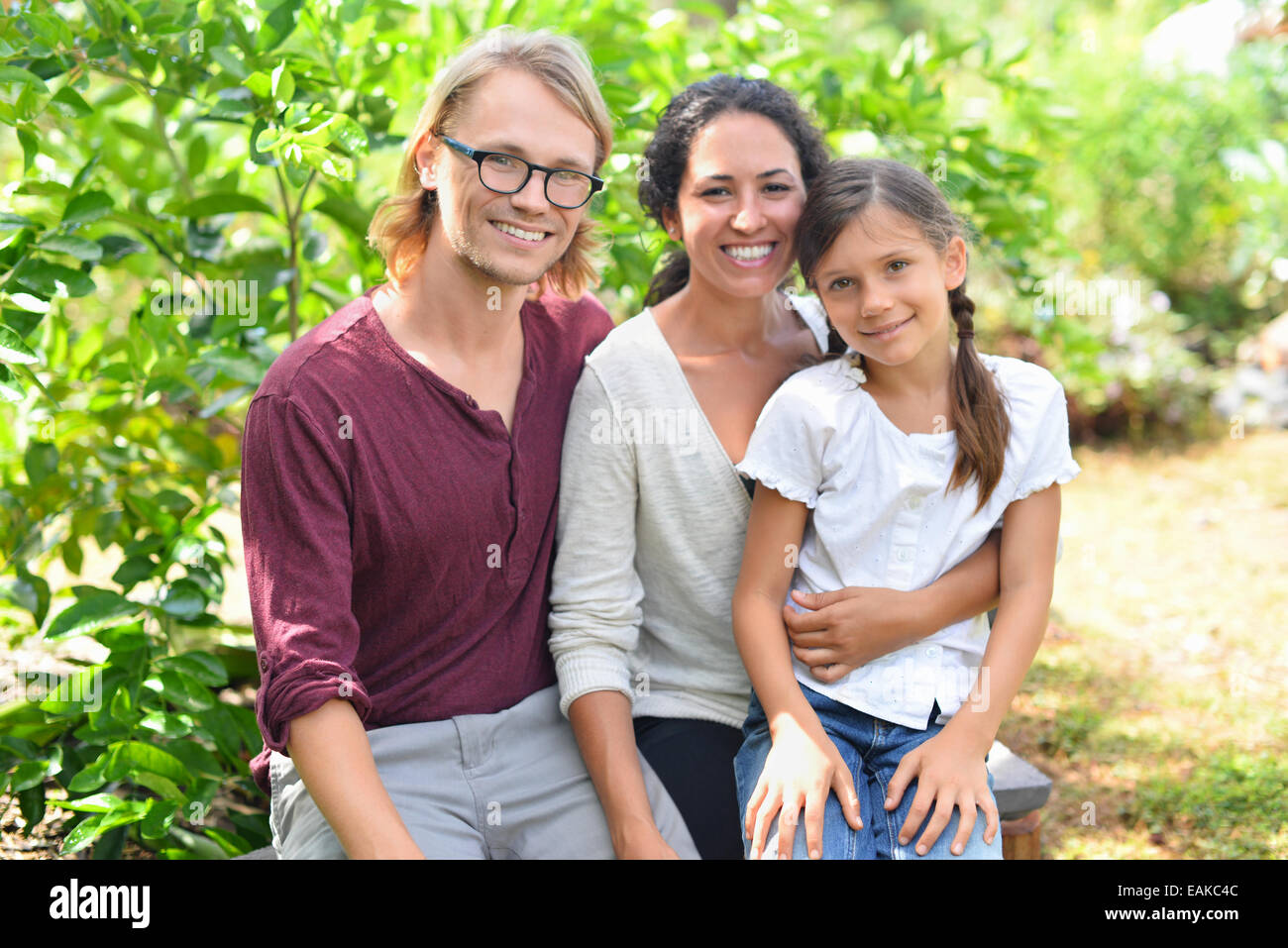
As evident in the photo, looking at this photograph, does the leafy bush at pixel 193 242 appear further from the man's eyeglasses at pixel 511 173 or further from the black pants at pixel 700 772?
the black pants at pixel 700 772

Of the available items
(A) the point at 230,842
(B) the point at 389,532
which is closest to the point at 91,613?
(A) the point at 230,842

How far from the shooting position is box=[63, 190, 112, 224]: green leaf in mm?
2158

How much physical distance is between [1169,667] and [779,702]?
2.29 metres

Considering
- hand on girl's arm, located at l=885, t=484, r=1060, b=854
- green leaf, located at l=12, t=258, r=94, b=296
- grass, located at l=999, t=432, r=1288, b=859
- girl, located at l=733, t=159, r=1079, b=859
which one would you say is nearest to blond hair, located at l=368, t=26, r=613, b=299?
girl, located at l=733, t=159, r=1079, b=859

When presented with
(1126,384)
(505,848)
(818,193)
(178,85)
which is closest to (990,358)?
(818,193)

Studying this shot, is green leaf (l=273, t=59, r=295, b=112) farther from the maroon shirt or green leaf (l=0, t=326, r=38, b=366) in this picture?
green leaf (l=0, t=326, r=38, b=366)

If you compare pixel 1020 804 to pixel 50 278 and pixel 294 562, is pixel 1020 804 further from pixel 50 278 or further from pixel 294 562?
pixel 50 278

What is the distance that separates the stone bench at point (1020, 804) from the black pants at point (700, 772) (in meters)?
0.58

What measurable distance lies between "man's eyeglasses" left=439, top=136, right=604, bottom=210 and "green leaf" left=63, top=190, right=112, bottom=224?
725mm

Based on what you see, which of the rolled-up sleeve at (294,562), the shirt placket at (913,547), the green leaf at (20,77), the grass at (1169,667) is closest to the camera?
the rolled-up sleeve at (294,562)

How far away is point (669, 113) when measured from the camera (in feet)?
7.63

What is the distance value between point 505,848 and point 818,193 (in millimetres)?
1350

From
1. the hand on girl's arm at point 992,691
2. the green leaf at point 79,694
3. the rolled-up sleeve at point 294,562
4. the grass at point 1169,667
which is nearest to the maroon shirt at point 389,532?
the rolled-up sleeve at point 294,562

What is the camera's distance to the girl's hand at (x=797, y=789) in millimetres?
1811
